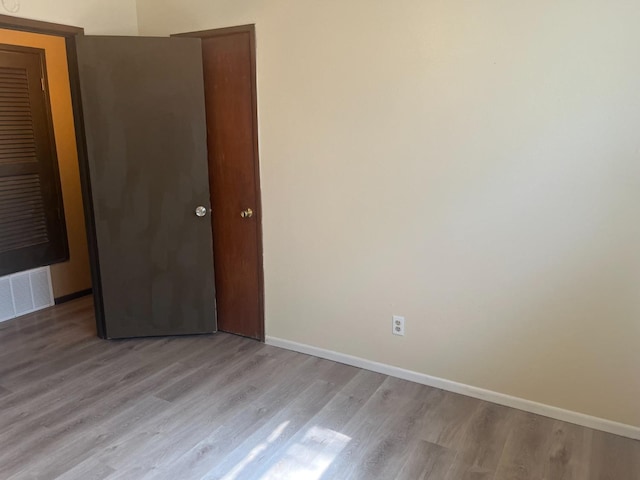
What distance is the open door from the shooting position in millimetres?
2984

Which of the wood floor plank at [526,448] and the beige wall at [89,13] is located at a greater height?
the beige wall at [89,13]

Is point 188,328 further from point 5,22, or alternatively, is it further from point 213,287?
point 5,22

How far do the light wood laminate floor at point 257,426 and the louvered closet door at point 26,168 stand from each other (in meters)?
0.99

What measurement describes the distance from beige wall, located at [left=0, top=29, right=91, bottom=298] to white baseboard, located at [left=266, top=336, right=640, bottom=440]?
2024 millimetres

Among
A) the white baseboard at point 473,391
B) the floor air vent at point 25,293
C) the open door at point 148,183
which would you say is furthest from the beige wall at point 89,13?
the white baseboard at point 473,391

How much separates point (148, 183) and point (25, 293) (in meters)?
1.61

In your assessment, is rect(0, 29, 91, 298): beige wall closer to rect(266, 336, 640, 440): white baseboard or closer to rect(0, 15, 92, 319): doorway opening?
rect(0, 15, 92, 319): doorway opening

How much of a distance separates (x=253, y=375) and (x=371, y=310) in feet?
2.66

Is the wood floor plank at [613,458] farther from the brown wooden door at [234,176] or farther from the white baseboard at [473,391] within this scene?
the brown wooden door at [234,176]

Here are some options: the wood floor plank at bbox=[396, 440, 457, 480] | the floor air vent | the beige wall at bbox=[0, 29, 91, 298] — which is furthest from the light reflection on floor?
the beige wall at bbox=[0, 29, 91, 298]

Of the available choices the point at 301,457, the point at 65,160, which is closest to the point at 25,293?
the point at 65,160

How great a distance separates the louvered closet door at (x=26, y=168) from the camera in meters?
3.54

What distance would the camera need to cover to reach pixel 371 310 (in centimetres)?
286

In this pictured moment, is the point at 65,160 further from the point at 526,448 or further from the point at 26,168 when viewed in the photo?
the point at 526,448
